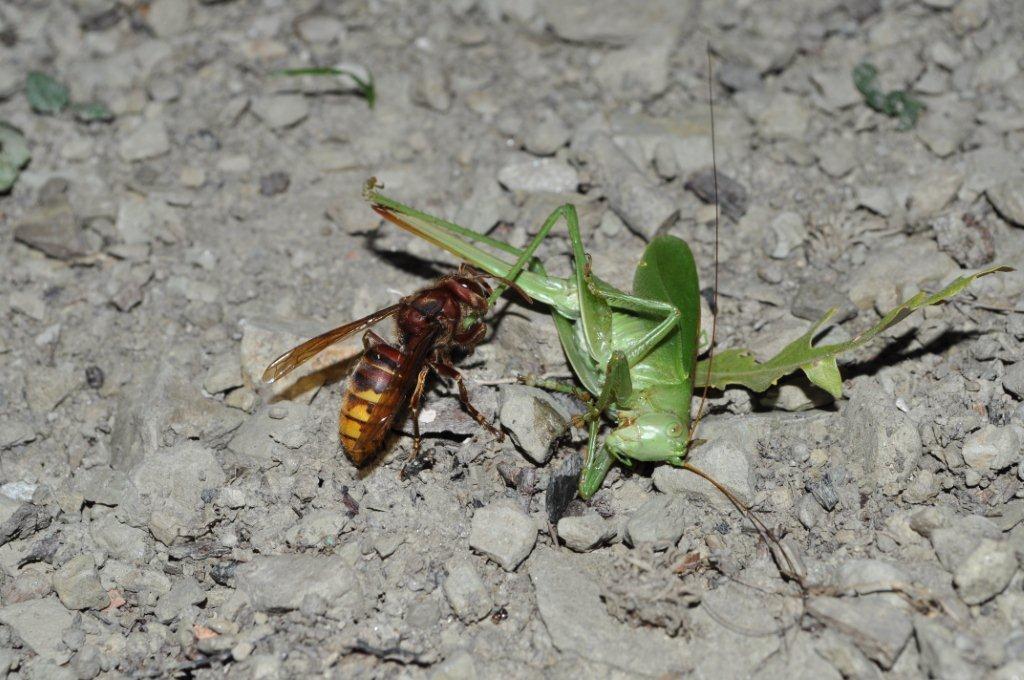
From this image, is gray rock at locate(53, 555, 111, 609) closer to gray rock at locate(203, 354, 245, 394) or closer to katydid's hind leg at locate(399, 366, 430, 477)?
gray rock at locate(203, 354, 245, 394)

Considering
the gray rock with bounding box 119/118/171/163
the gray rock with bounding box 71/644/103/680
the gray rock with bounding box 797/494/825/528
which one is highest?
the gray rock with bounding box 119/118/171/163

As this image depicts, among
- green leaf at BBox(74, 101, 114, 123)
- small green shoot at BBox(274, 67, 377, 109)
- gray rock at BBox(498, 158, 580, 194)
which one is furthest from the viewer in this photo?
green leaf at BBox(74, 101, 114, 123)

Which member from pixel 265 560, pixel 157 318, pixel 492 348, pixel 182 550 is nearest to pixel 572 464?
pixel 492 348

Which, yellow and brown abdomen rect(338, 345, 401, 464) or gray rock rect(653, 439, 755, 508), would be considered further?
gray rock rect(653, 439, 755, 508)

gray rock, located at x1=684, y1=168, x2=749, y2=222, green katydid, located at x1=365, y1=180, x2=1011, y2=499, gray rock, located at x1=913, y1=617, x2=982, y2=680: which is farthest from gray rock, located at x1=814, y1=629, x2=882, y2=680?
gray rock, located at x1=684, y1=168, x2=749, y2=222

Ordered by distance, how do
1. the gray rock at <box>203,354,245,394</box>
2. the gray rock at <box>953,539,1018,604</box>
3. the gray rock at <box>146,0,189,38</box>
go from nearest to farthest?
the gray rock at <box>953,539,1018,604</box> → the gray rock at <box>203,354,245,394</box> → the gray rock at <box>146,0,189,38</box>

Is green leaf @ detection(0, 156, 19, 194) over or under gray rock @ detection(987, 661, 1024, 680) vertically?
under
